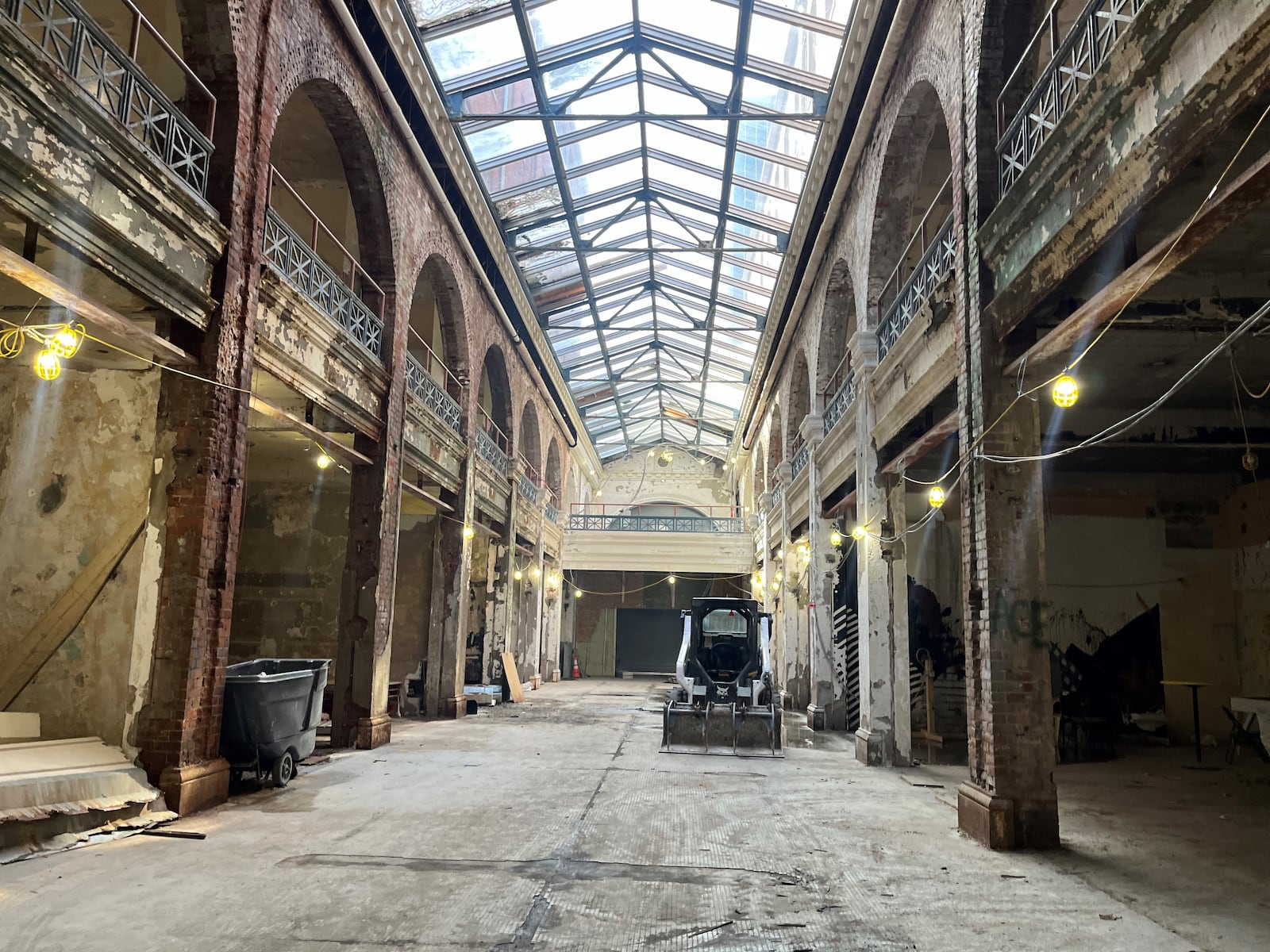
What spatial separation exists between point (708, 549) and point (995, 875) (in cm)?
2503

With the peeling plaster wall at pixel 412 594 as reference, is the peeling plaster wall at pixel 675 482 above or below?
above

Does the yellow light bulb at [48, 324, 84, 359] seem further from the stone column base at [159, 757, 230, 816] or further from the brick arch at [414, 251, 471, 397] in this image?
the brick arch at [414, 251, 471, 397]

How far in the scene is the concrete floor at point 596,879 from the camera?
4.80 m

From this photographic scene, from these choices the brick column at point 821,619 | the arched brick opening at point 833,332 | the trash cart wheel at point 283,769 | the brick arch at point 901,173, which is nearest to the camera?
the trash cart wheel at point 283,769

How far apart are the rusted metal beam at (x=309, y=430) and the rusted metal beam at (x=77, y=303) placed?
138cm

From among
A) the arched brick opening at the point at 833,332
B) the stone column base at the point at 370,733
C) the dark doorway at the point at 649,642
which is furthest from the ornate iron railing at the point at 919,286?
the dark doorway at the point at 649,642

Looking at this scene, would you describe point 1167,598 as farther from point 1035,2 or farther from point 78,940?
point 78,940

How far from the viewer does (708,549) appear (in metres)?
31.2

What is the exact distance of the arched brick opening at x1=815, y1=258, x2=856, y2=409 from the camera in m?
16.0

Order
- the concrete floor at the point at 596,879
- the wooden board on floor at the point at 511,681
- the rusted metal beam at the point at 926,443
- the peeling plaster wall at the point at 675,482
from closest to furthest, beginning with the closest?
the concrete floor at the point at 596,879
the rusted metal beam at the point at 926,443
the wooden board on floor at the point at 511,681
the peeling plaster wall at the point at 675,482

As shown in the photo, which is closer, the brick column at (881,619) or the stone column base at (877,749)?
the stone column base at (877,749)

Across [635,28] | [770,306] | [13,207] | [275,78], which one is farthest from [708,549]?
[13,207]

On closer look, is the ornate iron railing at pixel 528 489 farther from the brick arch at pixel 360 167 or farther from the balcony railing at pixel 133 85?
the balcony railing at pixel 133 85

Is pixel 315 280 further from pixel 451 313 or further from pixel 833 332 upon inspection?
pixel 833 332
